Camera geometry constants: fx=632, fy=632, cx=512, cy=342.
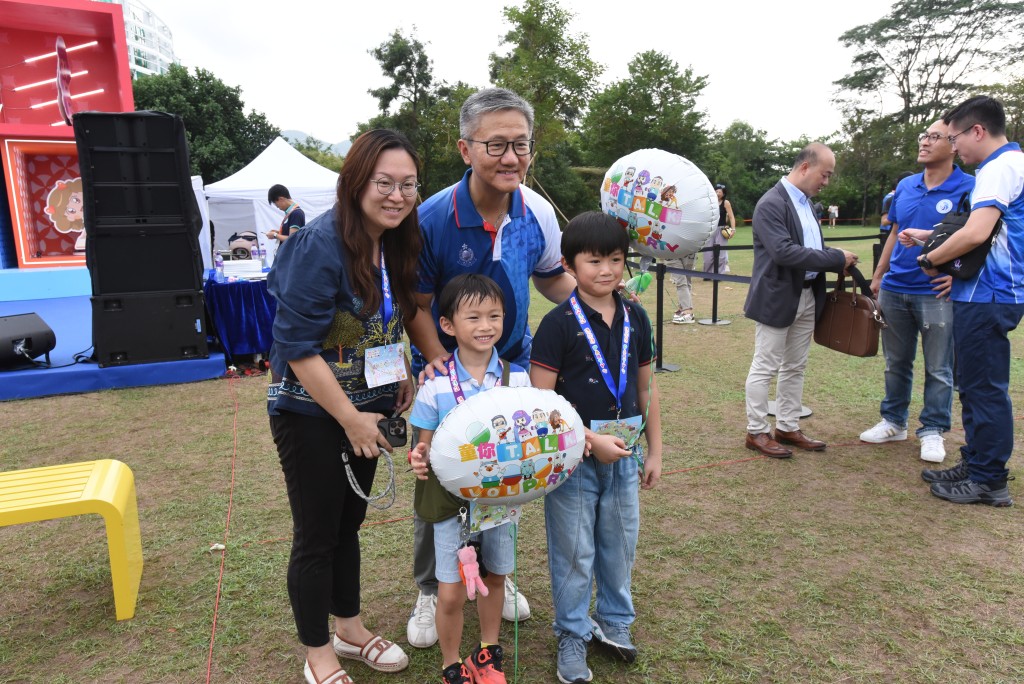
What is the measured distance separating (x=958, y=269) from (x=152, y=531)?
431 cm

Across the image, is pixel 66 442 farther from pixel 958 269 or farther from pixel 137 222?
pixel 958 269

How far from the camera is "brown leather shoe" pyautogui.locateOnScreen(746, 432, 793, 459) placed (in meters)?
3.95

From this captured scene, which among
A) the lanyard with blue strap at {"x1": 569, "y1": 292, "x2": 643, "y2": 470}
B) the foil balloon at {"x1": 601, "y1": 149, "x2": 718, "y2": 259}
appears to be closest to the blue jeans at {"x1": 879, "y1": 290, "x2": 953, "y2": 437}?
the foil balloon at {"x1": 601, "y1": 149, "x2": 718, "y2": 259}

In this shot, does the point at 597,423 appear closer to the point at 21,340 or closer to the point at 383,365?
the point at 383,365

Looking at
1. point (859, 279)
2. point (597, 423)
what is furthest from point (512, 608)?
point (859, 279)

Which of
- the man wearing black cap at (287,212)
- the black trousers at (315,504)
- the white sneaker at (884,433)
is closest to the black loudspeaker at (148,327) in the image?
the man wearing black cap at (287,212)

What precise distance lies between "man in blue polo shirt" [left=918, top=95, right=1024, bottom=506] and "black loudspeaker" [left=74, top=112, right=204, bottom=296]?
5.88 m

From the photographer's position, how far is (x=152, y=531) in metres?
3.20

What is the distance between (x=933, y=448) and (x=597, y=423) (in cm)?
297

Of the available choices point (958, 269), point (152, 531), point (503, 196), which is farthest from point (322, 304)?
point (958, 269)

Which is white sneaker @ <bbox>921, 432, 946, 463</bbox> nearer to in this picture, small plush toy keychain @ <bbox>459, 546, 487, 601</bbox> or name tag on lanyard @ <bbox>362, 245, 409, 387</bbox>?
small plush toy keychain @ <bbox>459, 546, 487, 601</bbox>

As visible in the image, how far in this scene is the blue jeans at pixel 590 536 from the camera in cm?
203

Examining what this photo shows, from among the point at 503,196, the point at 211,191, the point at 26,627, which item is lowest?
the point at 26,627

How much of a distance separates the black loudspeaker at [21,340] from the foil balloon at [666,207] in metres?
5.74
